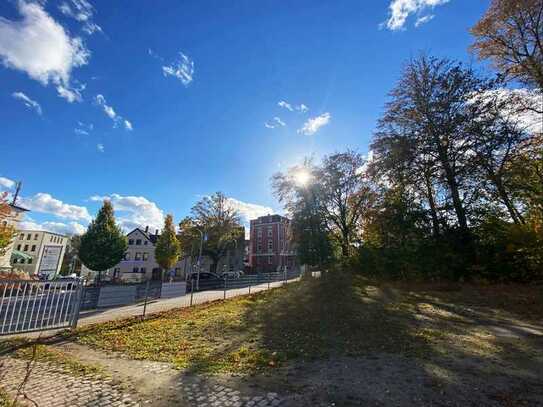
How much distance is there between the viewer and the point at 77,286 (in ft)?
29.6

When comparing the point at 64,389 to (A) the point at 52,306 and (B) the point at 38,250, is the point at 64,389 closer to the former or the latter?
(A) the point at 52,306

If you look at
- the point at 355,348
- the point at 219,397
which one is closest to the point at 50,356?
the point at 219,397

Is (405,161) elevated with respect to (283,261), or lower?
elevated

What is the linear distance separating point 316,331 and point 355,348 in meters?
1.80

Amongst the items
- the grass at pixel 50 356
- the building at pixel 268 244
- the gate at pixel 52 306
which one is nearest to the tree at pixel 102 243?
the gate at pixel 52 306

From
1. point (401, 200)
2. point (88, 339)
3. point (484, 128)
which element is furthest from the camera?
point (401, 200)

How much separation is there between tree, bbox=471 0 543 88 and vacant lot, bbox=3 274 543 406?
40.8ft

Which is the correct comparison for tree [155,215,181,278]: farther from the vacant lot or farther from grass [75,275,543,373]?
the vacant lot

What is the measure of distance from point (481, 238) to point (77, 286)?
2114 cm

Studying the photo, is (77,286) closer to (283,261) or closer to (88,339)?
(88,339)

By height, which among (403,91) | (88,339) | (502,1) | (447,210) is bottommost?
(88,339)

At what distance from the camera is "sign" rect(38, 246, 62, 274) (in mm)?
51531

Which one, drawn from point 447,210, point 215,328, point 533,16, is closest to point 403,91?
point 533,16

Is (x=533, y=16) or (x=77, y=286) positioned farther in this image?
(x=533, y=16)
